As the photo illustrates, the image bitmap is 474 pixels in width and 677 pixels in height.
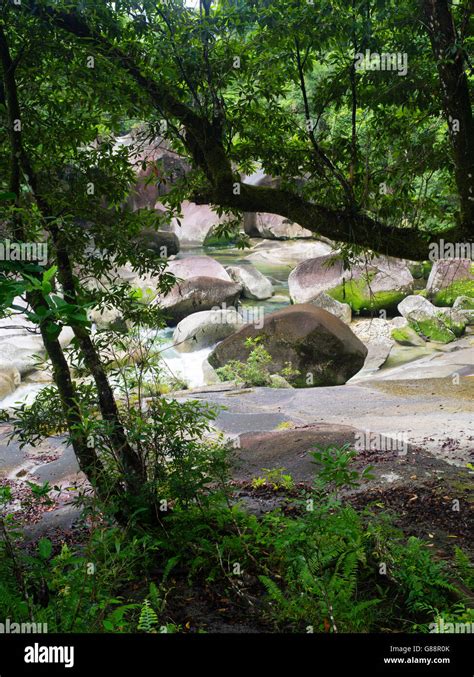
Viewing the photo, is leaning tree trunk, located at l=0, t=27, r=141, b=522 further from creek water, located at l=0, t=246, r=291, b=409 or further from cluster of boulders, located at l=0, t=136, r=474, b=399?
cluster of boulders, located at l=0, t=136, r=474, b=399

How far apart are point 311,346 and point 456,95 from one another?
8253 millimetres

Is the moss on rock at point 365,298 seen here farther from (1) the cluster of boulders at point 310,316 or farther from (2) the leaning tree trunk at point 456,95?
(2) the leaning tree trunk at point 456,95

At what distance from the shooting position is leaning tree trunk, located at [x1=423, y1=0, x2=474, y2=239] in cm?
537

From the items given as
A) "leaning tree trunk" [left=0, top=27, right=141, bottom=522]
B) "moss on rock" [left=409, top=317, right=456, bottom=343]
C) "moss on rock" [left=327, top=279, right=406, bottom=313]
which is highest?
"leaning tree trunk" [left=0, top=27, right=141, bottom=522]

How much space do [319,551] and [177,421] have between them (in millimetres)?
1510

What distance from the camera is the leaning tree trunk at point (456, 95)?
5371 millimetres

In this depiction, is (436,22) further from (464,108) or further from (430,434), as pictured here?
(430,434)

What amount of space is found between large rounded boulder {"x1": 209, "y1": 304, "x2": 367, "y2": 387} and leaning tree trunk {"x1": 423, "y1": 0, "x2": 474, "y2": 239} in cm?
752

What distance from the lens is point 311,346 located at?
44.3ft

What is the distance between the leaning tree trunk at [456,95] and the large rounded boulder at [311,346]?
7522 mm

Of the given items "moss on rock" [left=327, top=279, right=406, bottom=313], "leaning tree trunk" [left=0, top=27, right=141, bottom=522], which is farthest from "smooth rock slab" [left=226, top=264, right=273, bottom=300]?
"leaning tree trunk" [left=0, top=27, right=141, bottom=522]

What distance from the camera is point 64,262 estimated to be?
5.04 meters

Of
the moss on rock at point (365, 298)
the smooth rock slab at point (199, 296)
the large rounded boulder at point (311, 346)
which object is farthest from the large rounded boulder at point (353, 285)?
the large rounded boulder at point (311, 346)

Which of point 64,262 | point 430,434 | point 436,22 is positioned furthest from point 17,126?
point 430,434
